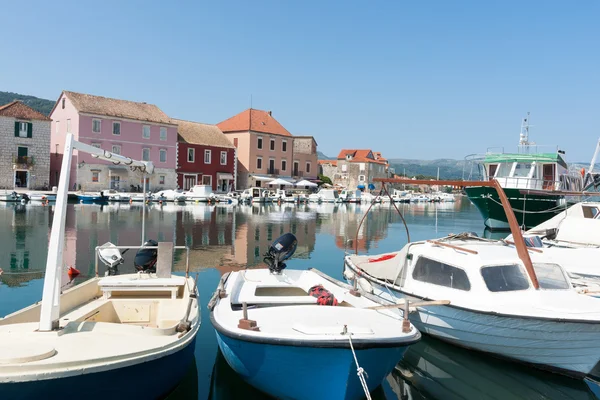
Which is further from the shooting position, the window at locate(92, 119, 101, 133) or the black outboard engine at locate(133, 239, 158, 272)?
Answer: the window at locate(92, 119, 101, 133)

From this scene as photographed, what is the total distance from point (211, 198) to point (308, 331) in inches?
1850

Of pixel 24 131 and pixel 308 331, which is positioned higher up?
pixel 24 131

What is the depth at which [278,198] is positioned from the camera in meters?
59.8

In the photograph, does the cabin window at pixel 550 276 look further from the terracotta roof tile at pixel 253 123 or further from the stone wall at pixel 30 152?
the terracotta roof tile at pixel 253 123

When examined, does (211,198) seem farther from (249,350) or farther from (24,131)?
(249,350)

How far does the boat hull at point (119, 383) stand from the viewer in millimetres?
4750

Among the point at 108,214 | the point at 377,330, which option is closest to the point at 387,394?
the point at 377,330

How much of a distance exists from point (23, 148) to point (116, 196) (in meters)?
11.4

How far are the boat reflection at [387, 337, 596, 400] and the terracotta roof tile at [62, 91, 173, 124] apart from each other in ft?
163

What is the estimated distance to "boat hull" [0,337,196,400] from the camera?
475 centimetres

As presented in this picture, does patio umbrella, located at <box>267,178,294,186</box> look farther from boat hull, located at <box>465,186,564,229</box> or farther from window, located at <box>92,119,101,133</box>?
boat hull, located at <box>465,186,564,229</box>

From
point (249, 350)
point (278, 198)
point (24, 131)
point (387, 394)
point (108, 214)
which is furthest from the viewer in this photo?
point (278, 198)

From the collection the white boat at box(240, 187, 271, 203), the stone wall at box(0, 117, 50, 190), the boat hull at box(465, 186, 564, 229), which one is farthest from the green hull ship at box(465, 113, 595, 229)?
the stone wall at box(0, 117, 50, 190)

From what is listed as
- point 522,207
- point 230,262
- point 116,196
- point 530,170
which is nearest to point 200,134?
point 116,196
